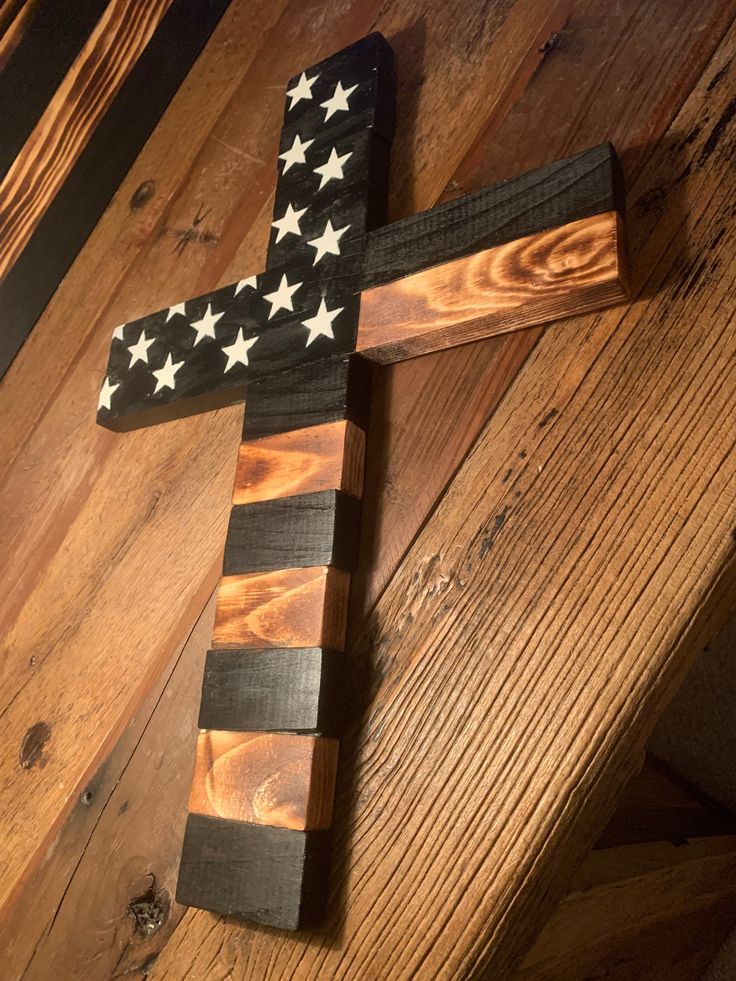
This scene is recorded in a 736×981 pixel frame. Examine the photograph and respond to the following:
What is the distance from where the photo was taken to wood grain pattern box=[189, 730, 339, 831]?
843 millimetres

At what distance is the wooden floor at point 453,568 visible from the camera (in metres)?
0.79

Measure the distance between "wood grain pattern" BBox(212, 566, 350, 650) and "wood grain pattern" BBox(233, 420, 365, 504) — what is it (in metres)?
0.11

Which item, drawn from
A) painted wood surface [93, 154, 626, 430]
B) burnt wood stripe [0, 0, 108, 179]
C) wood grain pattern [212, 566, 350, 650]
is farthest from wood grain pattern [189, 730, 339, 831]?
burnt wood stripe [0, 0, 108, 179]

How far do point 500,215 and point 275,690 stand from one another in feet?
2.05

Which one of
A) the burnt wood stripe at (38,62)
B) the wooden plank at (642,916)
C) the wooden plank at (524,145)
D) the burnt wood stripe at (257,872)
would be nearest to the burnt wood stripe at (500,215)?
the wooden plank at (524,145)

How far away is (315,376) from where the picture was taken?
1.00 metres

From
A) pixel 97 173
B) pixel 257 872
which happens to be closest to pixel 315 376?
pixel 257 872

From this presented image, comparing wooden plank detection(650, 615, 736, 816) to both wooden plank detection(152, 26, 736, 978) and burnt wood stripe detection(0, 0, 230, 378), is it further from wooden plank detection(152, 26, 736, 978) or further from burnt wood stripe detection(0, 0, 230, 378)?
burnt wood stripe detection(0, 0, 230, 378)

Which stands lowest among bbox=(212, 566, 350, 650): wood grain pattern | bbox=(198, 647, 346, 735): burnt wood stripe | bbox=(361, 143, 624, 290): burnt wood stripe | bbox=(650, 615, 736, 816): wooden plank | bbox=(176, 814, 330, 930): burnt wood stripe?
bbox=(650, 615, 736, 816): wooden plank

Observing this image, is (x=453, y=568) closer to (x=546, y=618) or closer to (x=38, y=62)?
(x=546, y=618)

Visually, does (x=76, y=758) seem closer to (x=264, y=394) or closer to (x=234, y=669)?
(x=234, y=669)

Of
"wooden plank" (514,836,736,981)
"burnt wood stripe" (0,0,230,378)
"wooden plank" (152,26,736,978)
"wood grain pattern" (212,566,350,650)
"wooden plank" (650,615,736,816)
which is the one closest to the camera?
"wooden plank" (152,26,736,978)

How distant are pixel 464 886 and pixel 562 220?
0.73 meters

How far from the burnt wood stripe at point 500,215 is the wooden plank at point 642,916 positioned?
84cm
